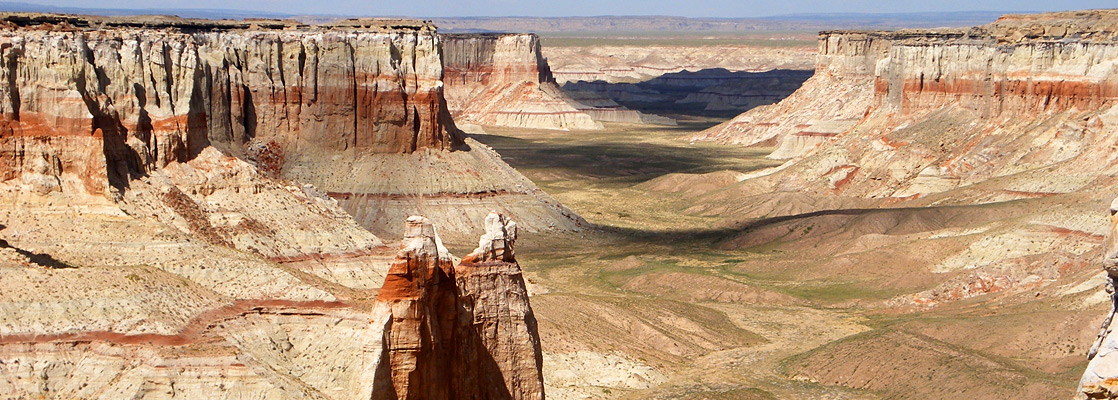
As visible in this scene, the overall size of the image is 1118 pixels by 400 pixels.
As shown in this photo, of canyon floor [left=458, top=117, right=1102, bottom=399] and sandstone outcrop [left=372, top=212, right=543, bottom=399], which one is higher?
sandstone outcrop [left=372, top=212, right=543, bottom=399]

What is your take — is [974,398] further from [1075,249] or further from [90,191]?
[90,191]

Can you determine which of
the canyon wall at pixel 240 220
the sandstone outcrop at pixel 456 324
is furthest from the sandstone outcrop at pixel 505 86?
the sandstone outcrop at pixel 456 324

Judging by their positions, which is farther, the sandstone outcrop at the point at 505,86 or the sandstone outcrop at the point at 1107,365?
the sandstone outcrop at the point at 505,86

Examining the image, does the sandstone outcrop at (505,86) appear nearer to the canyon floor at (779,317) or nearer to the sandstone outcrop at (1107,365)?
the canyon floor at (779,317)

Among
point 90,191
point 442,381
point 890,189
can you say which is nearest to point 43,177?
point 90,191

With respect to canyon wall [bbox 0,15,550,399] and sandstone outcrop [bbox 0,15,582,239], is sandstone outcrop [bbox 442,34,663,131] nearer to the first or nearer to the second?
sandstone outcrop [bbox 0,15,582,239]

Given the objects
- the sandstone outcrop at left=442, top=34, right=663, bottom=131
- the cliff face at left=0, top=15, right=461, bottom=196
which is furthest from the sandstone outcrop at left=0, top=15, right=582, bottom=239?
the sandstone outcrop at left=442, top=34, right=663, bottom=131
